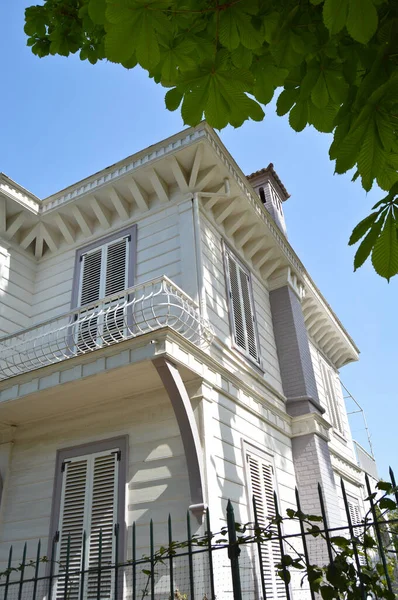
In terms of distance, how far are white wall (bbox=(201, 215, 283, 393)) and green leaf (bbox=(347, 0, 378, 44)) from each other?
6721 mm

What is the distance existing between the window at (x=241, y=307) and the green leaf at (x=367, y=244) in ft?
23.9

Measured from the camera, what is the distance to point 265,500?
26.6 feet

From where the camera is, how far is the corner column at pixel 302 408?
31.0 feet

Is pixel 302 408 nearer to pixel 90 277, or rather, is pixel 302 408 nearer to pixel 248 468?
pixel 248 468

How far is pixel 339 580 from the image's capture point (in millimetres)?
2482

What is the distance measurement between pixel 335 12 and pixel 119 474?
682cm

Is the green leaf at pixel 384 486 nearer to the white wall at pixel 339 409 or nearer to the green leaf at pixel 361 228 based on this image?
the green leaf at pixel 361 228

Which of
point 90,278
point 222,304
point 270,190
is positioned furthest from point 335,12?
point 270,190

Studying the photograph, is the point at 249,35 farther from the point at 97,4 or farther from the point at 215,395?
the point at 215,395

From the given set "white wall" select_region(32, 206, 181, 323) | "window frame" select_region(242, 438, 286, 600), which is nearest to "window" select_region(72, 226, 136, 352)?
"white wall" select_region(32, 206, 181, 323)

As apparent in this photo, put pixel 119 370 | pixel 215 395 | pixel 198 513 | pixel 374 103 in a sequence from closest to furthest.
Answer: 1. pixel 374 103
2. pixel 198 513
3. pixel 119 370
4. pixel 215 395

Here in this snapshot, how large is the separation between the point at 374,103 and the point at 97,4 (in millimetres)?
1272

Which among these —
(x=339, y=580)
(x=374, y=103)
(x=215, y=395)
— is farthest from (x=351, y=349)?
(x=374, y=103)

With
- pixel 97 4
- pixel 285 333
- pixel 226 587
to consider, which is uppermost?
pixel 285 333
